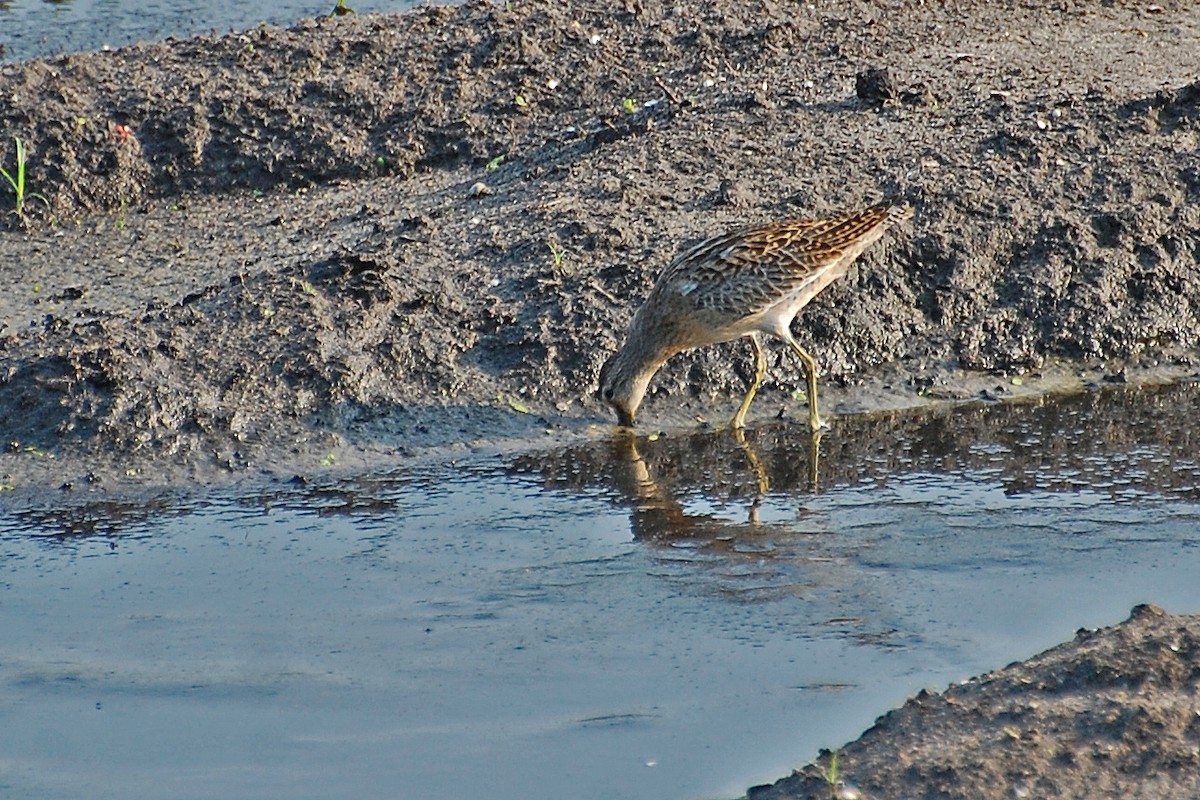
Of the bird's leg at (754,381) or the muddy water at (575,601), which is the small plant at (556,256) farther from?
the muddy water at (575,601)

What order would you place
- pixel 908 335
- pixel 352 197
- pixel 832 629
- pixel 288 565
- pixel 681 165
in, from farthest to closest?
pixel 352 197
pixel 681 165
pixel 908 335
pixel 288 565
pixel 832 629

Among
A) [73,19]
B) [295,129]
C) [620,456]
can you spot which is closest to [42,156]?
[295,129]

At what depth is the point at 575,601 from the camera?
5.61m

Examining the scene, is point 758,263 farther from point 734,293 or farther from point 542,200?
point 542,200

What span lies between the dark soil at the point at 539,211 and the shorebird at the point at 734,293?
288mm

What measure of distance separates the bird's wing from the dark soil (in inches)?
21.9

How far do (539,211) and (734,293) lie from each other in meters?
1.40

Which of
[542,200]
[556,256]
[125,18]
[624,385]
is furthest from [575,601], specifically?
[125,18]

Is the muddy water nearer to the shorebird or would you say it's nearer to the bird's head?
the bird's head

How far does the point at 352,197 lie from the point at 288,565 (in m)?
3.43

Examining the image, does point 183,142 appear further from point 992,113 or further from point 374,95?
point 992,113

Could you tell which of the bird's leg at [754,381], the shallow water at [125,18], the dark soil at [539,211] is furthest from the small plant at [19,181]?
the bird's leg at [754,381]

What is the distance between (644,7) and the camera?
10297 millimetres

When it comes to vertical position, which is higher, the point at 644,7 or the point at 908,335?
the point at 644,7
